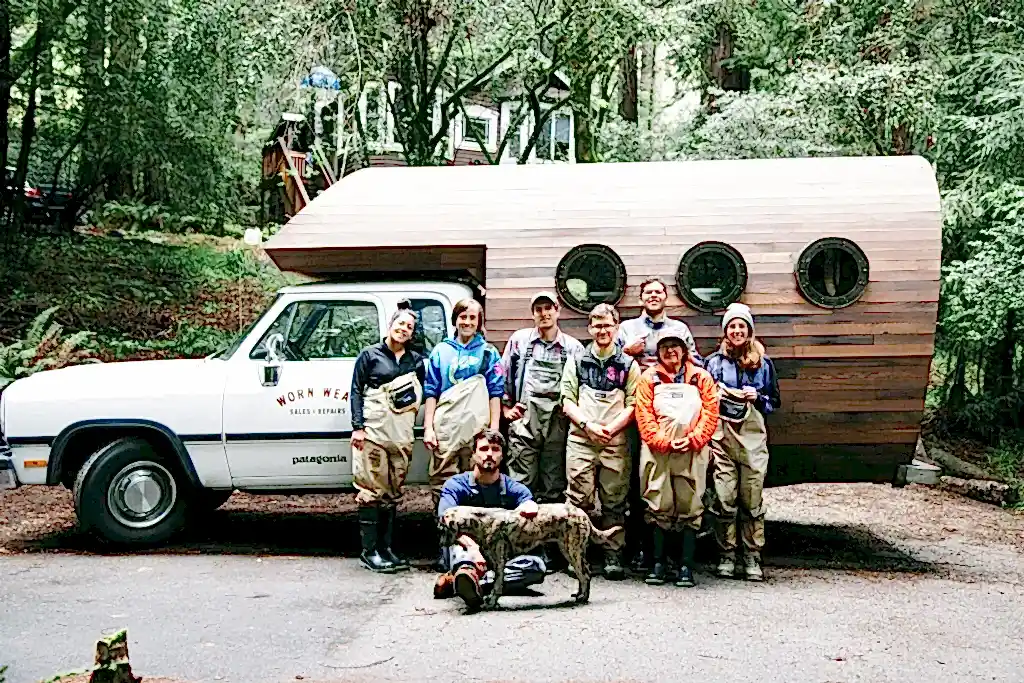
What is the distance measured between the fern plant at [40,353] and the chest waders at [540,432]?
702 cm

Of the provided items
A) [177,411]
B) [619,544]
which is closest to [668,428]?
[619,544]

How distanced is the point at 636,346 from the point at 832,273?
1713 millimetres

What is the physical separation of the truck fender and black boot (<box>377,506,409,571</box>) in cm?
143

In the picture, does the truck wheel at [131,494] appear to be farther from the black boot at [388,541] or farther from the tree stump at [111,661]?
the tree stump at [111,661]

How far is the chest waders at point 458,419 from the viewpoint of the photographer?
7.53 metres

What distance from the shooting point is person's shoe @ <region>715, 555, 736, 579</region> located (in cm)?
771

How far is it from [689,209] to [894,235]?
150 centimetres

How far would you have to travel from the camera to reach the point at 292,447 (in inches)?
321

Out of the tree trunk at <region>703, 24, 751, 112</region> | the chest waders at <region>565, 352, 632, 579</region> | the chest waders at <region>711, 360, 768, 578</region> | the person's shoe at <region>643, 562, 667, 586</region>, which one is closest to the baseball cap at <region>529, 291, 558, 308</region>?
the chest waders at <region>565, 352, 632, 579</region>

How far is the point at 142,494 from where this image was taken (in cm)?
827

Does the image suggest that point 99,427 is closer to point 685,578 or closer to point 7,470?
point 7,470

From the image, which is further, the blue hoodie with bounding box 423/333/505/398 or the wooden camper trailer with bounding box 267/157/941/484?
the wooden camper trailer with bounding box 267/157/941/484

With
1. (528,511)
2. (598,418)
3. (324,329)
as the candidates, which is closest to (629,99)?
(324,329)

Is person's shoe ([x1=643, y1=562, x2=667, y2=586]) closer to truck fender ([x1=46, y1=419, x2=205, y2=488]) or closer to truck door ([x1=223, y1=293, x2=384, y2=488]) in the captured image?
truck door ([x1=223, y1=293, x2=384, y2=488])
